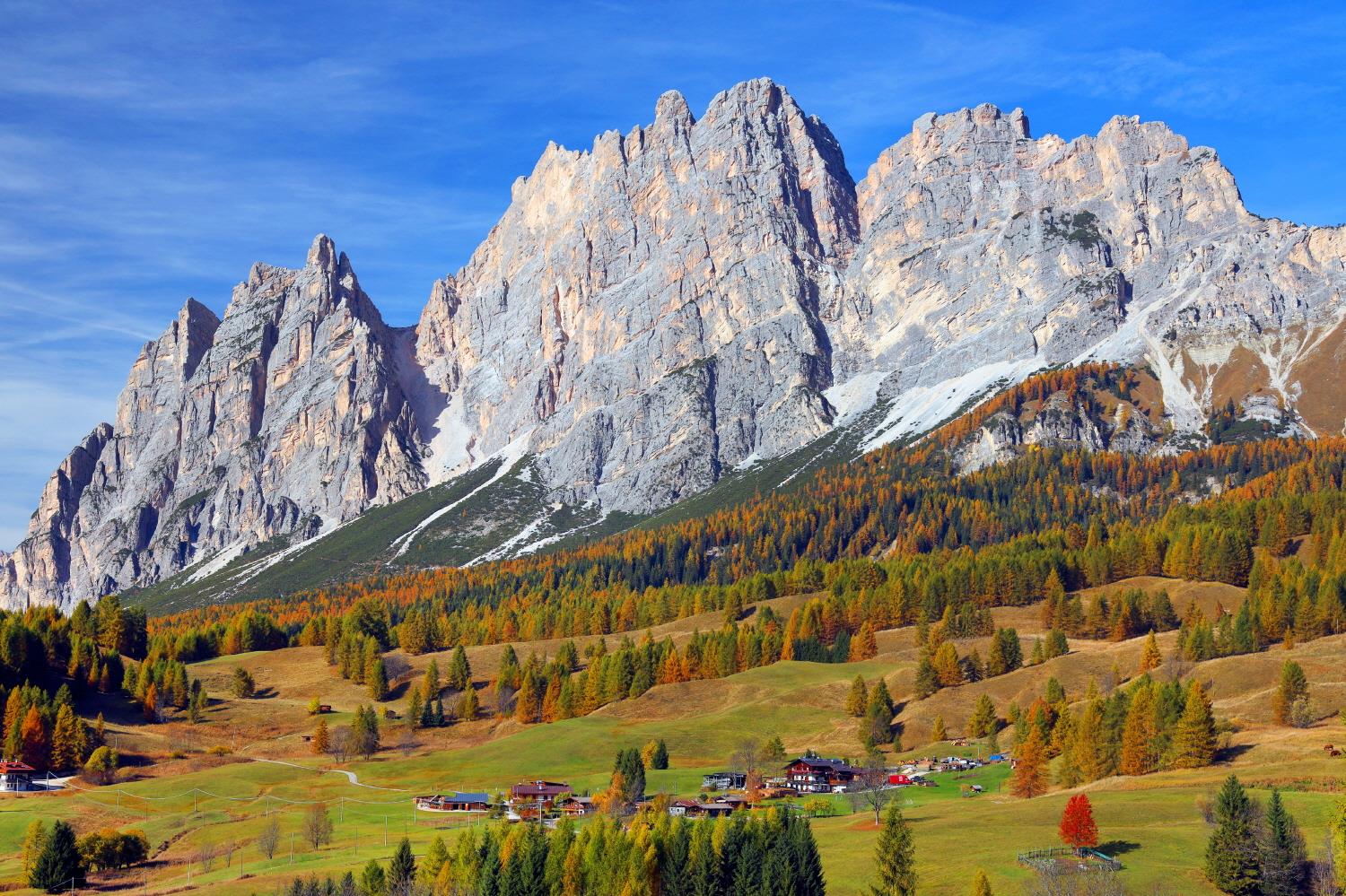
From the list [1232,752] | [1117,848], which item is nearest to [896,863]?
[1117,848]

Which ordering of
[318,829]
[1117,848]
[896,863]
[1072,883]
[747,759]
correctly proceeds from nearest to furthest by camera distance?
[1072,883] → [896,863] → [1117,848] → [318,829] → [747,759]

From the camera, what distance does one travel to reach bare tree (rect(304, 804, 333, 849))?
116 meters

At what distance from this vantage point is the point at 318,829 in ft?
383

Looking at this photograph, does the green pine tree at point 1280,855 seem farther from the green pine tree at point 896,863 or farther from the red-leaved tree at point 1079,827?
the green pine tree at point 896,863

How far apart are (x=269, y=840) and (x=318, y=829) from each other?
418 cm

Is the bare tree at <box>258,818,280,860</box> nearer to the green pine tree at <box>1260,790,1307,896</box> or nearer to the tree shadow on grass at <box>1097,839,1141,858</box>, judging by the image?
the tree shadow on grass at <box>1097,839,1141,858</box>

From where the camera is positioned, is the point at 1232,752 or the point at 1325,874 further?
the point at 1232,752

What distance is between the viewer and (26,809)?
131m

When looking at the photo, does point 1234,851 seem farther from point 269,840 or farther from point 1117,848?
point 269,840

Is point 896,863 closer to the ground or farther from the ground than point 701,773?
closer to the ground

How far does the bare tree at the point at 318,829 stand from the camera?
381ft

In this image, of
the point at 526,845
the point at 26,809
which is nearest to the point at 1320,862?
the point at 526,845

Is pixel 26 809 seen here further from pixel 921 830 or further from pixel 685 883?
pixel 921 830

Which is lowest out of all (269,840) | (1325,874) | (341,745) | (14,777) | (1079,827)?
(1325,874)
